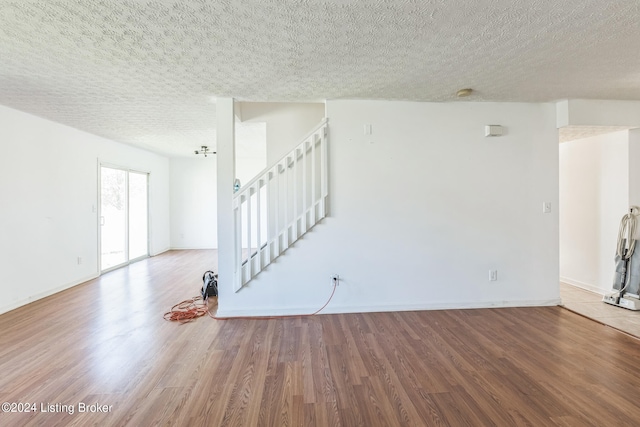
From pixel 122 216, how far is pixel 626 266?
26.5ft

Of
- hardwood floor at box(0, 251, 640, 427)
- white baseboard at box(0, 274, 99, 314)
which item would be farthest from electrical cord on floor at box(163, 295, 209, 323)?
white baseboard at box(0, 274, 99, 314)

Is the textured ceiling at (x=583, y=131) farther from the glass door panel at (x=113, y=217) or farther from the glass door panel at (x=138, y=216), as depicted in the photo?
the glass door panel at (x=138, y=216)

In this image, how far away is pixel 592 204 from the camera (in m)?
4.08

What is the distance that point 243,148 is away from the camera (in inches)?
232

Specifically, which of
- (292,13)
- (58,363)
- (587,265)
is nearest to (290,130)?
(292,13)

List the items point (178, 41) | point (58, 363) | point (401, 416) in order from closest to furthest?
point (401, 416)
point (178, 41)
point (58, 363)

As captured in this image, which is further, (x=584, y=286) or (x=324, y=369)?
(x=584, y=286)

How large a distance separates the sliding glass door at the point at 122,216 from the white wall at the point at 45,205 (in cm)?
33

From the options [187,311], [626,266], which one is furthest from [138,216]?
[626,266]

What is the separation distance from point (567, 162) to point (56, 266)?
25.3 feet

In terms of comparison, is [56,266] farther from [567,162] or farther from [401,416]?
[567,162]

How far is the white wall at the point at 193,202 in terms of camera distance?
24.7 feet

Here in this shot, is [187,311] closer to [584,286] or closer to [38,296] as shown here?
[38,296]

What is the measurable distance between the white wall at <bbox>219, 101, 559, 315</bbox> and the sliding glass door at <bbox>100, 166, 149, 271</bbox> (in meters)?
3.56
